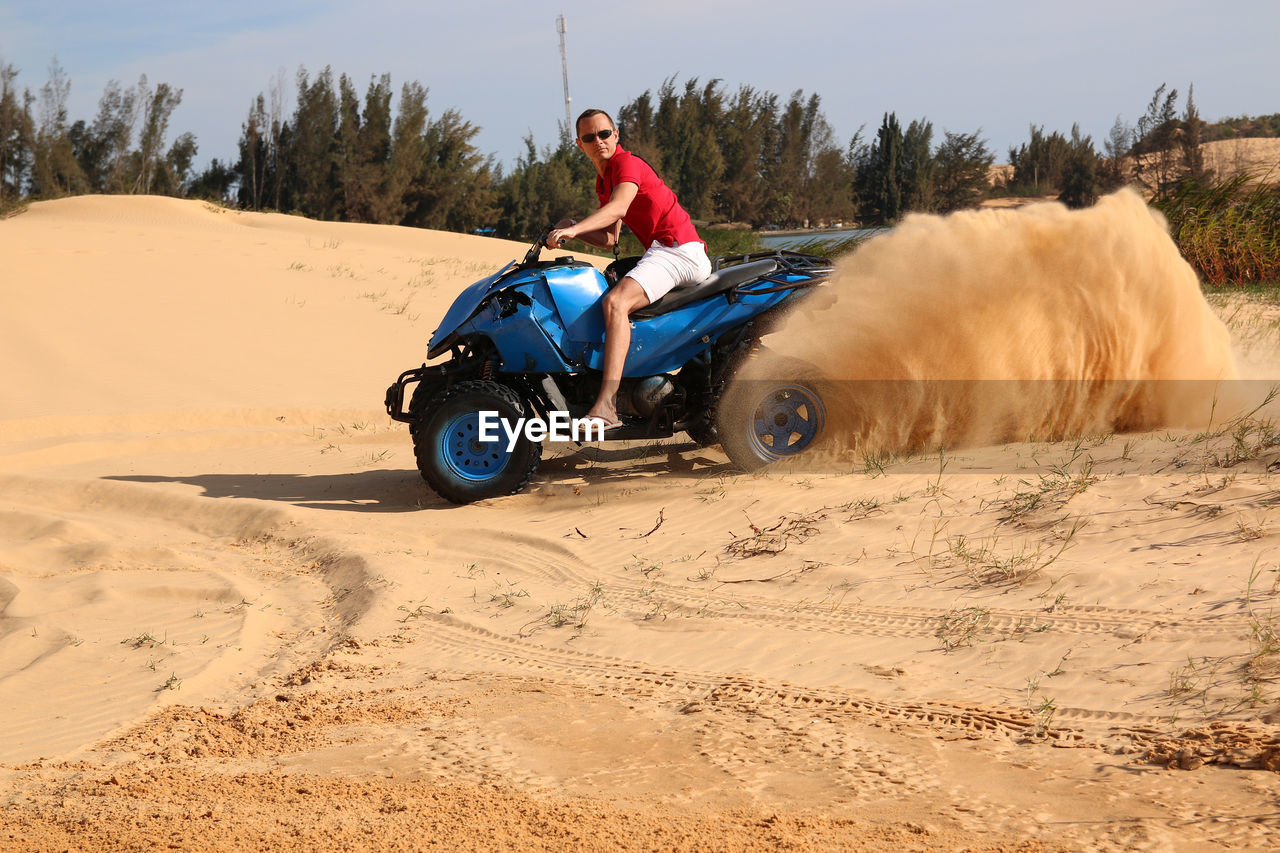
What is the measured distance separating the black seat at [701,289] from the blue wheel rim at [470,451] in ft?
3.64

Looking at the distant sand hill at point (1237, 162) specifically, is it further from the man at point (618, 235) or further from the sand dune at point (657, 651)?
the man at point (618, 235)

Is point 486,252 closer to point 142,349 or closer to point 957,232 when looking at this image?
point 142,349

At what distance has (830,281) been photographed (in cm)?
696

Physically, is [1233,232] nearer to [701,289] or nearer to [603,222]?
[701,289]

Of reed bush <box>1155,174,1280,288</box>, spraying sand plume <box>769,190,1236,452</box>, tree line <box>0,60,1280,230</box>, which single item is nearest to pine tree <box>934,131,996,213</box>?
tree line <box>0,60,1280,230</box>

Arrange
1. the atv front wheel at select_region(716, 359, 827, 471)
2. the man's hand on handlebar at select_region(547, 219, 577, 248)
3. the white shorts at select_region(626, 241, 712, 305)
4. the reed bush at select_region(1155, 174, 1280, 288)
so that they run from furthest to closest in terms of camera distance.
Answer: the reed bush at select_region(1155, 174, 1280, 288)
the atv front wheel at select_region(716, 359, 827, 471)
the white shorts at select_region(626, 241, 712, 305)
the man's hand on handlebar at select_region(547, 219, 577, 248)

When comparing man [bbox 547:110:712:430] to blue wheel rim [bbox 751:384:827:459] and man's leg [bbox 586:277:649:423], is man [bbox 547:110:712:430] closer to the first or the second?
man's leg [bbox 586:277:649:423]

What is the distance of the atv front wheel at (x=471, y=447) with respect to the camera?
6.47m

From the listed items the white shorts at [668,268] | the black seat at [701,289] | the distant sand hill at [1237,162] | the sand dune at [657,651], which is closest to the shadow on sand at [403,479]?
the sand dune at [657,651]

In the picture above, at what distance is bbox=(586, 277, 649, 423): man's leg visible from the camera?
20.9 feet

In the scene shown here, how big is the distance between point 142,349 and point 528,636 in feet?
30.0

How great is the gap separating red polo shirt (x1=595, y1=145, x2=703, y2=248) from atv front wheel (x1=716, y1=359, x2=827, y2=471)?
0.96 metres

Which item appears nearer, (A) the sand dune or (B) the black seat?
(A) the sand dune

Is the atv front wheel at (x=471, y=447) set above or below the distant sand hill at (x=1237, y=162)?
below
